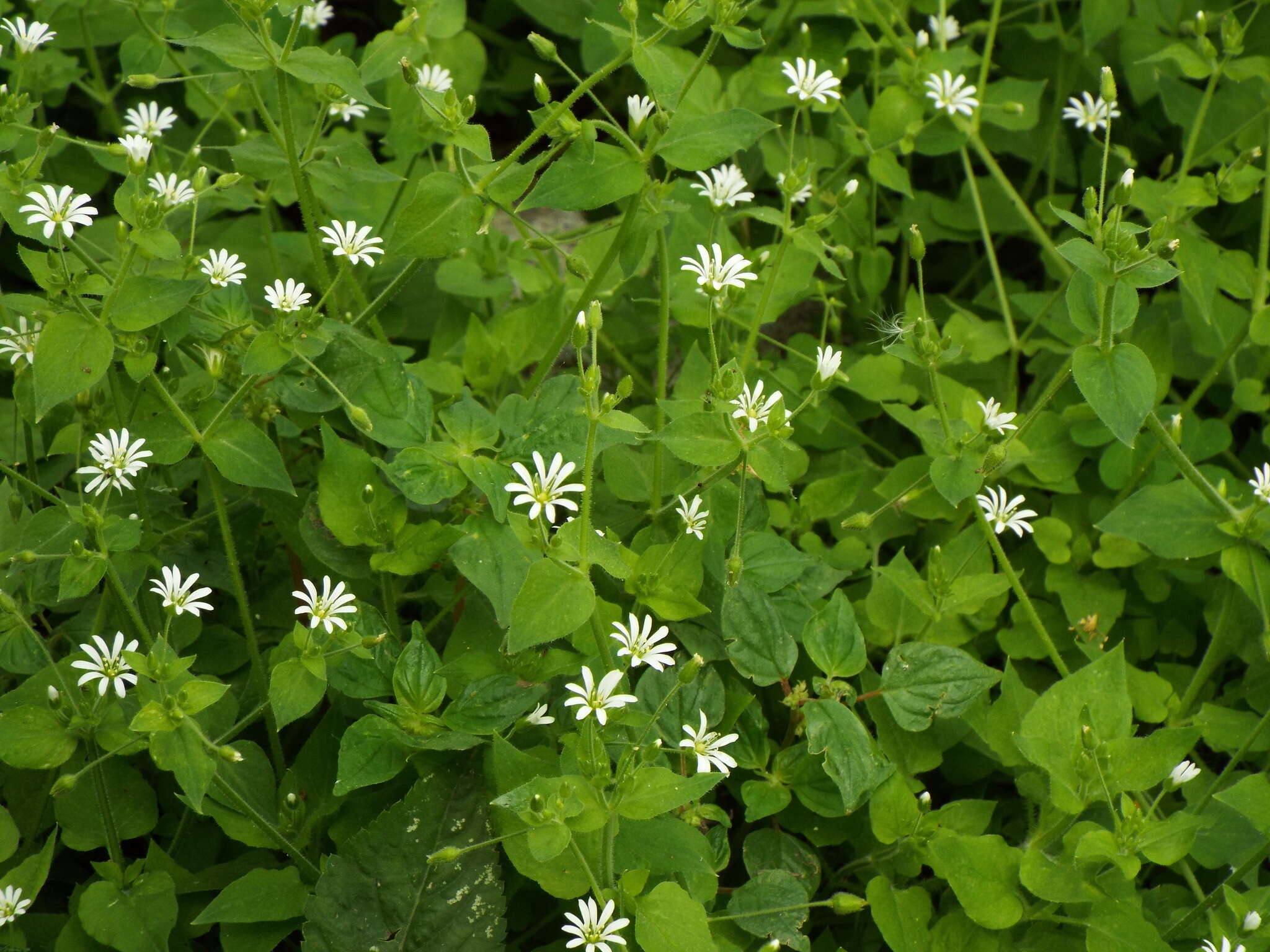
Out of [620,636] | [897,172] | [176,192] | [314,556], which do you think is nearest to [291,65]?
[176,192]

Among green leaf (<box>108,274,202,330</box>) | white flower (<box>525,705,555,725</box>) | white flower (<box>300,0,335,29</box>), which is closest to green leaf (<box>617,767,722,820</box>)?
white flower (<box>525,705,555,725</box>)

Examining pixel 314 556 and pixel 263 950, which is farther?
pixel 314 556

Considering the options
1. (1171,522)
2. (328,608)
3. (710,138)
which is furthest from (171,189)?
(1171,522)

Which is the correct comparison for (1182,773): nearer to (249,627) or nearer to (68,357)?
(249,627)

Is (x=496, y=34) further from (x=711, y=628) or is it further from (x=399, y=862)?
(x=399, y=862)

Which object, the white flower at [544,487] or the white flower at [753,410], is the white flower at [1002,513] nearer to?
the white flower at [753,410]
